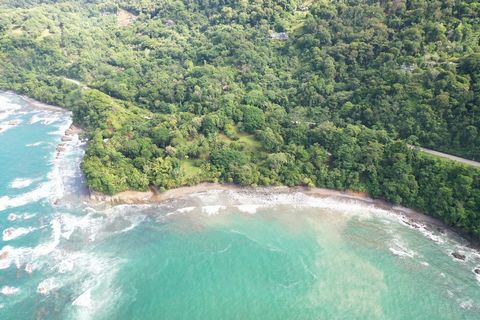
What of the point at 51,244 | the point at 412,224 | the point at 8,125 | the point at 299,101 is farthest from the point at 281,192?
the point at 8,125

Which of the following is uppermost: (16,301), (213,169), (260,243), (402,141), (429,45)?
(429,45)

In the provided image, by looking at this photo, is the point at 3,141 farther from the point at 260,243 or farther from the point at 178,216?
the point at 260,243

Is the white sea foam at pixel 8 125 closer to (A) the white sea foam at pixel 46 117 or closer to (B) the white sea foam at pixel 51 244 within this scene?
(A) the white sea foam at pixel 46 117

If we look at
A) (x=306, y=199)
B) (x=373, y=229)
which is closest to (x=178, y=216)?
(x=306, y=199)

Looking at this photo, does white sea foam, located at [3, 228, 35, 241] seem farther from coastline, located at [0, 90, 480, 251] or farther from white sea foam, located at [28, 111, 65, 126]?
white sea foam, located at [28, 111, 65, 126]

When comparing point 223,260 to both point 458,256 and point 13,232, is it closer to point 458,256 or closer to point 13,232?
point 13,232

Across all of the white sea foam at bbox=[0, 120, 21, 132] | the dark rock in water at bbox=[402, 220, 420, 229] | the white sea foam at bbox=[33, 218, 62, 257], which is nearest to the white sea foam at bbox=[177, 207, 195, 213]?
the white sea foam at bbox=[33, 218, 62, 257]

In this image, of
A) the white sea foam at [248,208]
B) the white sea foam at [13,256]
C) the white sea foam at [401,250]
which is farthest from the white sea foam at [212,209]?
the white sea foam at [401,250]
